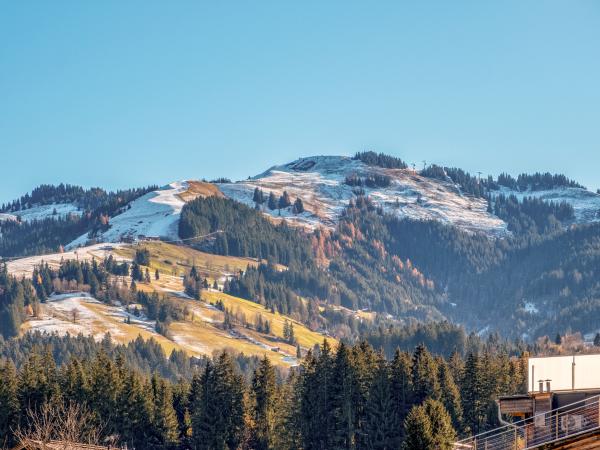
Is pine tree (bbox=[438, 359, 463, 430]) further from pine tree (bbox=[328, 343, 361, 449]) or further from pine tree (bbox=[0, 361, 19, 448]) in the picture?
pine tree (bbox=[0, 361, 19, 448])

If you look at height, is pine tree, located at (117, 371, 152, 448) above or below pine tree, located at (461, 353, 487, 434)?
below

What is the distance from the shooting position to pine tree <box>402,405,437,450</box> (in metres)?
107

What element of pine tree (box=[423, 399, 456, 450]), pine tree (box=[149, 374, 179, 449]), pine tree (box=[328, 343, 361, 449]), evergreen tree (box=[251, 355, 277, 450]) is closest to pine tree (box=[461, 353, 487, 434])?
pine tree (box=[328, 343, 361, 449])

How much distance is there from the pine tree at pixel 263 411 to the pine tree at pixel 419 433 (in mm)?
52867

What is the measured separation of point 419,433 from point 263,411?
59.6 meters

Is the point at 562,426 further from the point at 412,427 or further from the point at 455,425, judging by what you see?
the point at 455,425

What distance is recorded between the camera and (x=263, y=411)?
166500 millimetres

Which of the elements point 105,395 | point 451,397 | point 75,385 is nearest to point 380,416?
point 451,397

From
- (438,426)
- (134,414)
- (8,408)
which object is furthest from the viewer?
(134,414)

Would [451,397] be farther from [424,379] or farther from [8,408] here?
[8,408]

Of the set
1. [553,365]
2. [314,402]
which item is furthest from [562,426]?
[314,402]

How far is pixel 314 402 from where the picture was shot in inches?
6319

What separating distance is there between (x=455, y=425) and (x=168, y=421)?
40.5 m

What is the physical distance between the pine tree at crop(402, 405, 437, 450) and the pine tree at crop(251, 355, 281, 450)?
52867 millimetres
